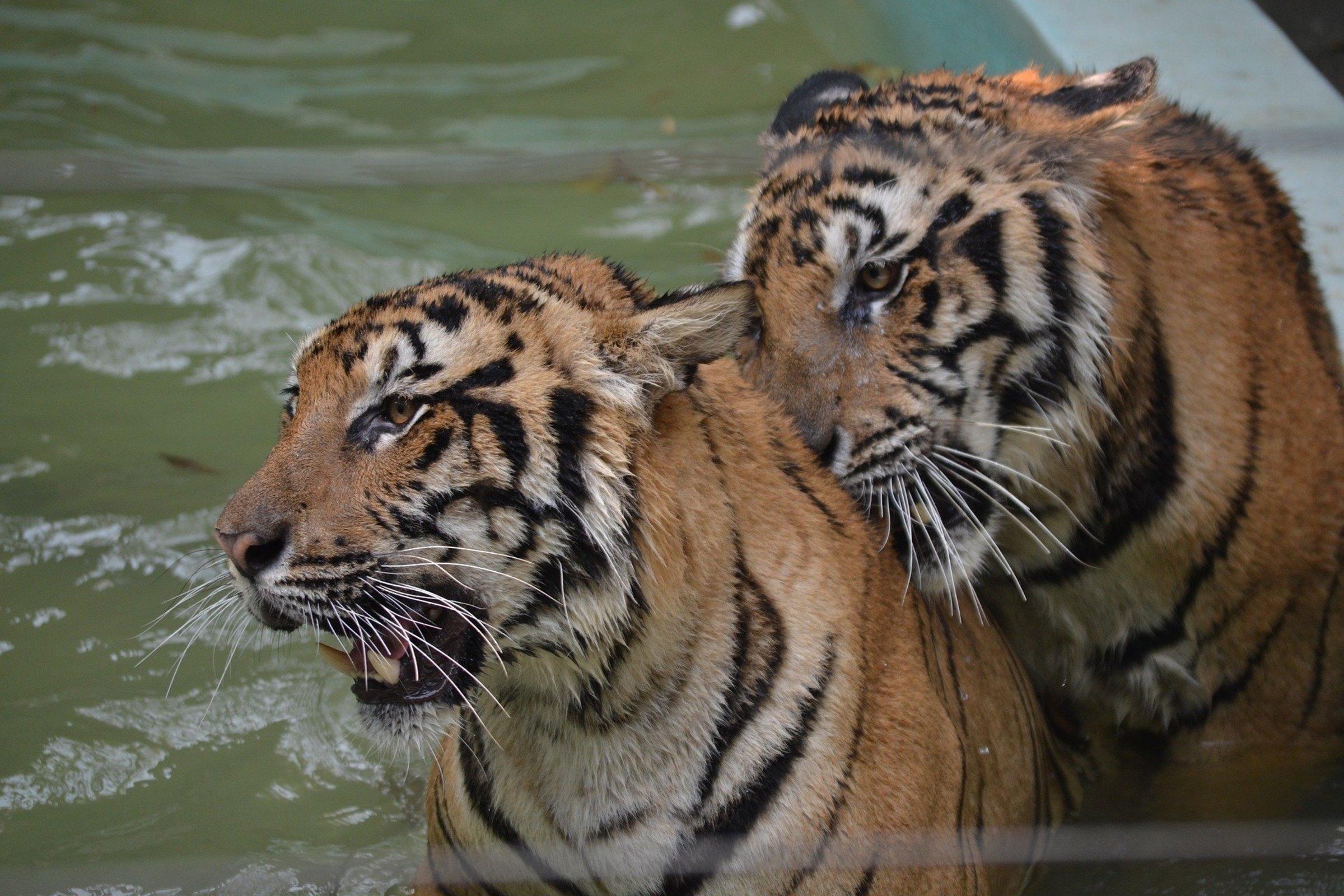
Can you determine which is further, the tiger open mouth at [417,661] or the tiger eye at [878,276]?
the tiger eye at [878,276]

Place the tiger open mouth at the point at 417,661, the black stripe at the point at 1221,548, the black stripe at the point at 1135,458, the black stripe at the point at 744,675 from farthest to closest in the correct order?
the black stripe at the point at 1221,548, the black stripe at the point at 1135,458, the black stripe at the point at 744,675, the tiger open mouth at the point at 417,661

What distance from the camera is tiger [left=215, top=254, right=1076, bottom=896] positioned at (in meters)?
1.99

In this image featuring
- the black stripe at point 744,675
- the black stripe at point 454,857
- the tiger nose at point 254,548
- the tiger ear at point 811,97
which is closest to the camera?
the tiger nose at point 254,548

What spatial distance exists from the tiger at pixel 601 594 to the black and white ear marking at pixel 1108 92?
0.81 m

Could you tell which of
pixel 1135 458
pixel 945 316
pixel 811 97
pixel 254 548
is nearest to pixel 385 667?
pixel 254 548

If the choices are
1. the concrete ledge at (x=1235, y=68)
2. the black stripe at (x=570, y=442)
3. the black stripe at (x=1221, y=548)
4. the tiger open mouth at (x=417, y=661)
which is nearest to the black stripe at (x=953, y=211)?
the black stripe at (x=1221, y=548)

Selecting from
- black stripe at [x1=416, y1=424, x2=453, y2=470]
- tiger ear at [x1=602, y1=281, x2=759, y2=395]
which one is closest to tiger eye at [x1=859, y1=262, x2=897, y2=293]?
tiger ear at [x1=602, y1=281, x2=759, y2=395]

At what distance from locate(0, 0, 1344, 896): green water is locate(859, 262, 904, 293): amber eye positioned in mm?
367

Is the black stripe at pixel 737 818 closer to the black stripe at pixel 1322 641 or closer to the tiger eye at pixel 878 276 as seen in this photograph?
the tiger eye at pixel 878 276

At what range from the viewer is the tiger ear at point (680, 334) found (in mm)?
1992

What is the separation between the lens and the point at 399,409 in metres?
2.03

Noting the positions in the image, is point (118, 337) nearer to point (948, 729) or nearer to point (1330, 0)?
point (948, 729)

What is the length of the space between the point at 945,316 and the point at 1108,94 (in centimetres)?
55

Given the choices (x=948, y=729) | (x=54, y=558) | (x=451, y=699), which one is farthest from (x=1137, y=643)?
(x=54, y=558)
